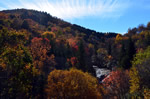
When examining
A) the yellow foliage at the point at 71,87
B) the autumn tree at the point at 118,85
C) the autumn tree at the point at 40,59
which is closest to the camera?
the yellow foliage at the point at 71,87

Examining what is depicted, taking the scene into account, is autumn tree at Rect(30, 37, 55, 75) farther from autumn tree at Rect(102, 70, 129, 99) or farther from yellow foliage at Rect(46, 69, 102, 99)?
autumn tree at Rect(102, 70, 129, 99)

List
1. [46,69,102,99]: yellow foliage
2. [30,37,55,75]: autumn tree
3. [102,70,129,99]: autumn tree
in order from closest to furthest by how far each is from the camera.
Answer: [46,69,102,99]: yellow foliage
[102,70,129,99]: autumn tree
[30,37,55,75]: autumn tree

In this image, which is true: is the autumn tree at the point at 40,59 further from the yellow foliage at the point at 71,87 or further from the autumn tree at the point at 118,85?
the autumn tree at the point at 118,85

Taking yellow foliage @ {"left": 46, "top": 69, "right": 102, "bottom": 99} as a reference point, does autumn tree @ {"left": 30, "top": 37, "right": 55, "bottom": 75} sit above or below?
above

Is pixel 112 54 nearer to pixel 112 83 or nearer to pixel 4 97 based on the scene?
pixel 112 83

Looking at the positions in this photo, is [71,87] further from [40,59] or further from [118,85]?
[40,59]

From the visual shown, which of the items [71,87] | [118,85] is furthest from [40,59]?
[118,85]

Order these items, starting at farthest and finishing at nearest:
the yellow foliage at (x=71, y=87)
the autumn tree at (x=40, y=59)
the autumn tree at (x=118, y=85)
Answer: the autumn tree at (x=40, y=59)
the autumn tree at (x=118, y=85)
the yellow foliage at (x=71, y=87)

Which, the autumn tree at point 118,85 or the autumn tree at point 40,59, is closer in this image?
the autumn tree at point 118,85

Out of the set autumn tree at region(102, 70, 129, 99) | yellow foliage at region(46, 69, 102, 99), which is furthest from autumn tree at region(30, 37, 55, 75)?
autumn tree at region(102, 70, 129, 99)

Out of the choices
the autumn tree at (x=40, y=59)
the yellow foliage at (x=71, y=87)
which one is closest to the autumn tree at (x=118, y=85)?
the yellow foliage at (x=71, y=87)

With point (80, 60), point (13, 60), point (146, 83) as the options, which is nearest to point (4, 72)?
point (13, 60)

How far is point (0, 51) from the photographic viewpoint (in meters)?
7.06

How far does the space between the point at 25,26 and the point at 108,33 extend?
101 m
